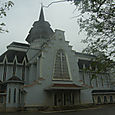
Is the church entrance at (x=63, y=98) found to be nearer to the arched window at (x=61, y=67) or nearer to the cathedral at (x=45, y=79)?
the cathedral at (x=45, y=79)

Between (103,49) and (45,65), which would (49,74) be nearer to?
(45,65)

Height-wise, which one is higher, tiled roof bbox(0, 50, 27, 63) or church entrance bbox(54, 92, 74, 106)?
tiled roof bbox(0, 50, 27, 63)

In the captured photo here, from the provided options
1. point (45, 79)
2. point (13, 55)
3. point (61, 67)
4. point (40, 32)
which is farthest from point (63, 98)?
point (40, 32)

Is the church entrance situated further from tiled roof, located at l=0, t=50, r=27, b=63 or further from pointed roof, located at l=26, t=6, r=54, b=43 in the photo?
pointed roof, located at l=26, t=6, r=54, b=43

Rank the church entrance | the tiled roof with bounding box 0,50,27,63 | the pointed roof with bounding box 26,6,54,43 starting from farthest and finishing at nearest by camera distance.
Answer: the pointed roof with bounding box 26,6,54,43, the tiled roof with bounding box 0,50,27,63, the church entrance

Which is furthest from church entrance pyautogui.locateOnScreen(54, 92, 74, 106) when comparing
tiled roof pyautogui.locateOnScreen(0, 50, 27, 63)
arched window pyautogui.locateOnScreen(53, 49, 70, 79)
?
tiled roof pyautogui.locateOnScreen(0, 50, 27, 63)

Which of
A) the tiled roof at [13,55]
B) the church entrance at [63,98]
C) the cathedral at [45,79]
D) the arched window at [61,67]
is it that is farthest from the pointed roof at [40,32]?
the church entrance at [63,98]

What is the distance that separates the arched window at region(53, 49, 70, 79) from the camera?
74.4 feet

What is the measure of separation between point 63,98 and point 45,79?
4298 millimetres

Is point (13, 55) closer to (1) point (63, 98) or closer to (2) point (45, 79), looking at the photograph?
(2) point (45, 79)

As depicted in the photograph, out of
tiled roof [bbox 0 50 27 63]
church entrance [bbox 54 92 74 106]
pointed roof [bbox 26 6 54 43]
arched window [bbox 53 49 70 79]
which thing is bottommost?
church entrance [bbox 54 92 74 106]

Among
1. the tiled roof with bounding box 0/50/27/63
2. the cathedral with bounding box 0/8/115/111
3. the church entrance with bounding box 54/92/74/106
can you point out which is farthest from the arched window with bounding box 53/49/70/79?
the tiled roof with bounding box 0/50/27/63

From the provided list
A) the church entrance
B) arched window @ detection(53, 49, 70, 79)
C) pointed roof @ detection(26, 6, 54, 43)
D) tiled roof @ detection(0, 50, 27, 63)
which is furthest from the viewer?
pointed roof @ detection(26, 6, 54, 43)

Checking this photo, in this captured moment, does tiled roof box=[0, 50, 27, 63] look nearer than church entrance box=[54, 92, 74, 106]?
No
